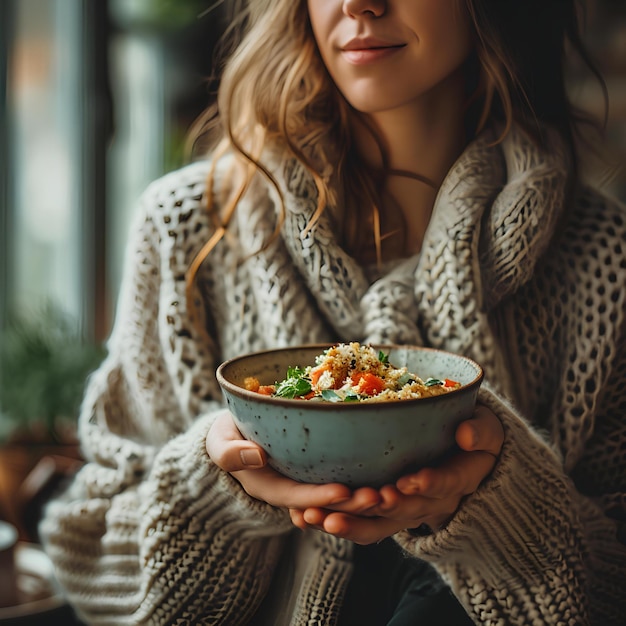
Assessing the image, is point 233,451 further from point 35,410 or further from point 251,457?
point 35,410

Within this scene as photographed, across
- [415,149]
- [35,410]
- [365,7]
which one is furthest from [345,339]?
[35,410]

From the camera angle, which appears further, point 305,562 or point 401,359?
point 305,562

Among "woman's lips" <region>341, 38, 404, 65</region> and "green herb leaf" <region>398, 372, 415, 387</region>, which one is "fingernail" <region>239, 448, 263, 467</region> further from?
"woman's lips" <region>341, 38, 404, 65</region>

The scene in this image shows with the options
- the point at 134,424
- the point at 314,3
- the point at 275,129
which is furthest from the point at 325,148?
the point at 134,424

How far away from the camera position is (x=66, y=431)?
4.57 ft

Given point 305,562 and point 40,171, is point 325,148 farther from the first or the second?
point 40,171

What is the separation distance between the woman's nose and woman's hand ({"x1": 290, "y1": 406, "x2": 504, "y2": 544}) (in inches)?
17.2

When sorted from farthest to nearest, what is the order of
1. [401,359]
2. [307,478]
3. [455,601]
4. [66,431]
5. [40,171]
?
[40,171], [66,431], [455,601], [401,359], [307,478]

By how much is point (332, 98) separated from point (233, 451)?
54 centimetres

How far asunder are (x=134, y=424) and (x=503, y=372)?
49cm

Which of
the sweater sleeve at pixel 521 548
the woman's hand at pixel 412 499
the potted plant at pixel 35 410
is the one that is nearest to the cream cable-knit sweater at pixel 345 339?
the sweater sleeve at pixel 521 548

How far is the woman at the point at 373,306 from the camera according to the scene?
2.54ft

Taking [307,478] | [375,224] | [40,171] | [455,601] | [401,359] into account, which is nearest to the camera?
[307,478]

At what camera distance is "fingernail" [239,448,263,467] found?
1.91ft
